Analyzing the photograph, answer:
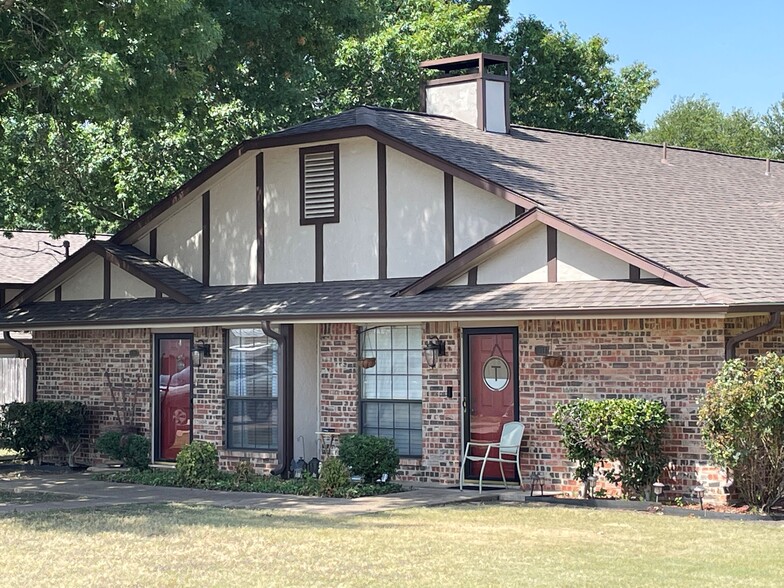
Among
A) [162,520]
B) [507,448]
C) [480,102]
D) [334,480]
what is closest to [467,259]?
[507,448]

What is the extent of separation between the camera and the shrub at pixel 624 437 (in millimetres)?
14453

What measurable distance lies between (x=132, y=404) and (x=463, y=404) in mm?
6027

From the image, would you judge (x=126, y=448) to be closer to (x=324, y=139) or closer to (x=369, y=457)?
(x=369, y=457)

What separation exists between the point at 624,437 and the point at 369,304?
4.29 metres

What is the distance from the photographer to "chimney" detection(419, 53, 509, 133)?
21.0 meters

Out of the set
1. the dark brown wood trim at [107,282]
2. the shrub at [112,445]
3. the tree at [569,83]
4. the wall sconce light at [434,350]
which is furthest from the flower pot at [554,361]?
the tree at [569,83]

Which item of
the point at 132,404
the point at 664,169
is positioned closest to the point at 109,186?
the point at 132,404

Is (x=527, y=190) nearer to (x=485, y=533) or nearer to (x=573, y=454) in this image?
(x=573, y=454)

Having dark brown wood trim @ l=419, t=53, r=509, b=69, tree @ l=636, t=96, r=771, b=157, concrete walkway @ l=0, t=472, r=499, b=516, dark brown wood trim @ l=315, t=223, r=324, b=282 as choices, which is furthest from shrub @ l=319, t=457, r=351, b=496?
tree @ l=636, t=96, r=771, b=157

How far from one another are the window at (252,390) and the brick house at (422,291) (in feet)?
0.12

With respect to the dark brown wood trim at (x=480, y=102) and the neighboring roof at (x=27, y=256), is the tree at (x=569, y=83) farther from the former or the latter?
the dark brown wood trim at (x=480, y=102)

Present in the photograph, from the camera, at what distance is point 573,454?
49.1 feet

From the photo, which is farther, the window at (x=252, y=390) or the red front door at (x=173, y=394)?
the red front door at (x=173, y=394)

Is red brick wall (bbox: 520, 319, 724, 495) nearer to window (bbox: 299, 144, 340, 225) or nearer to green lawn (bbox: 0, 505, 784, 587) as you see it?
green lawn (bbox: 0, 505, 784, 587)
